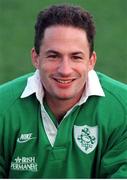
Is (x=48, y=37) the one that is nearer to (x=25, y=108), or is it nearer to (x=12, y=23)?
(x=25, y=108)

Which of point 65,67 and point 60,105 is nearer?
point 65,67

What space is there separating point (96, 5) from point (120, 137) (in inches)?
173

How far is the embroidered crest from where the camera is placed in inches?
129

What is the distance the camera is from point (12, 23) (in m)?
7.29

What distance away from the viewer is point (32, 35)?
7078 mm

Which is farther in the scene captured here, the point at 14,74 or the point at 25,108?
the point at 14,74

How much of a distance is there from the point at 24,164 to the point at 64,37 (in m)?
0.59

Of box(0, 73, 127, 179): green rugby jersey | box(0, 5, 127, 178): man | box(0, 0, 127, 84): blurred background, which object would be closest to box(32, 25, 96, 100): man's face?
box(0, 5, 127, 178): man

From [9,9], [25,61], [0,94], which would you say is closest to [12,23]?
[9,9]

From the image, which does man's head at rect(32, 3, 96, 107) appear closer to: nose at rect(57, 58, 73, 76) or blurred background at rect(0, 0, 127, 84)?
nose at rect(57, 58, 73, 76)

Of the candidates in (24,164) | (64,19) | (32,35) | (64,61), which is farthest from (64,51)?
(32,35)

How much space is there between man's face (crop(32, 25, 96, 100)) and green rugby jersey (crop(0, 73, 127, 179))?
→ 5.2 inches

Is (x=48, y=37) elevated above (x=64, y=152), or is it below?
above

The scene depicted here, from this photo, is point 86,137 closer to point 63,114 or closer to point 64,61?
point 63,114
